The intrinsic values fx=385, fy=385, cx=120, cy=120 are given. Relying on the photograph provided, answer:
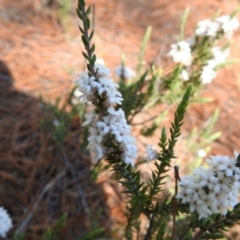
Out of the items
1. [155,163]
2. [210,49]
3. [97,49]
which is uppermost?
[97,49]

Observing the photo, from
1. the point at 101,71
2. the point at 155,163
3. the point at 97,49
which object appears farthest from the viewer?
the point at 97,49

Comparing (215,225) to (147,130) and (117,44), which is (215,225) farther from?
(117,44)

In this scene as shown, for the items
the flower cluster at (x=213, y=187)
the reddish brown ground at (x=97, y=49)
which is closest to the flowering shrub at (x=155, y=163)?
the flower cluster at (x=213, y=187)

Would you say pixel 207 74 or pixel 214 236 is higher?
pixel 207 74

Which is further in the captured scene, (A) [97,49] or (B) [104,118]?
(A) [97,49]

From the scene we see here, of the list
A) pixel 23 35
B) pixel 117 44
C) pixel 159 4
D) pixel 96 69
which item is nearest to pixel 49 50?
pixel 23 35

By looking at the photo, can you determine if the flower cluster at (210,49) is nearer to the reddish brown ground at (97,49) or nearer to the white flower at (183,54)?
the white flower at (183,54)

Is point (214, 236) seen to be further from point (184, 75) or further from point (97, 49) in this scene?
point (97, 49)

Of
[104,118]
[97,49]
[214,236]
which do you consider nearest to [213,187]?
[214,236]
